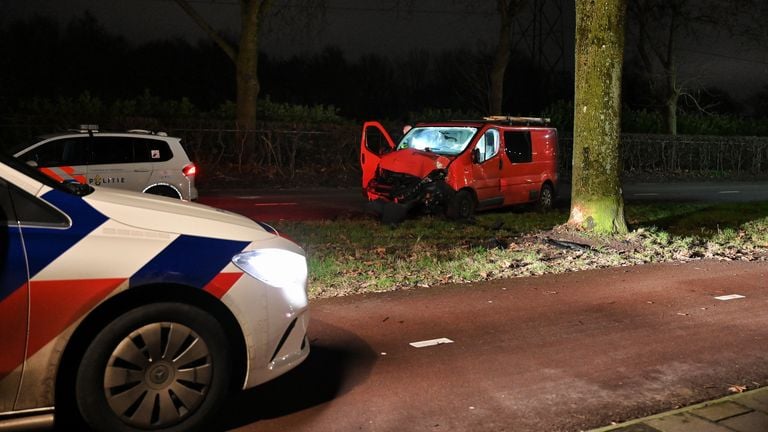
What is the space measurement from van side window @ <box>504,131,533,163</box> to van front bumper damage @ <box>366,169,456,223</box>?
2047mm

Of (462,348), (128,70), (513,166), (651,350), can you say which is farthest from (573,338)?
(128,70)

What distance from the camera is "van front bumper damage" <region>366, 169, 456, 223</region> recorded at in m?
12.9

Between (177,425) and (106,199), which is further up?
(106,199)

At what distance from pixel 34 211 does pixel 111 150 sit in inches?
354

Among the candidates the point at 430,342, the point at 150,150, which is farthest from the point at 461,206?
the point at 430,342

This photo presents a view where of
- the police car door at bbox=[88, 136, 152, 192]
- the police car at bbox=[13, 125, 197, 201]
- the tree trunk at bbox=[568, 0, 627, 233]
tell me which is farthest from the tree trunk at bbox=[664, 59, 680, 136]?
the police car door at bbox=[88, 136, 152, 192]

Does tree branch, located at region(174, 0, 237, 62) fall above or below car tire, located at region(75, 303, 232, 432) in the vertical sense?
above

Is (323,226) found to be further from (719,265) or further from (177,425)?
(177,425)

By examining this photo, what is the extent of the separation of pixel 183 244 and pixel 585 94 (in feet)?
26.2

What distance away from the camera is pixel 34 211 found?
347 cm

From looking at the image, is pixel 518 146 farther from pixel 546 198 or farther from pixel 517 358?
pixel 517 358

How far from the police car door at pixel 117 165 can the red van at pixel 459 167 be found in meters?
4.09

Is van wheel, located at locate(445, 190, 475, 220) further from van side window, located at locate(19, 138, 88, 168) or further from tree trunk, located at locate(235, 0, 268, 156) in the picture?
tree trunk, located at locate(235, 0, 268, 156)

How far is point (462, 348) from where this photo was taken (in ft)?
18.2
